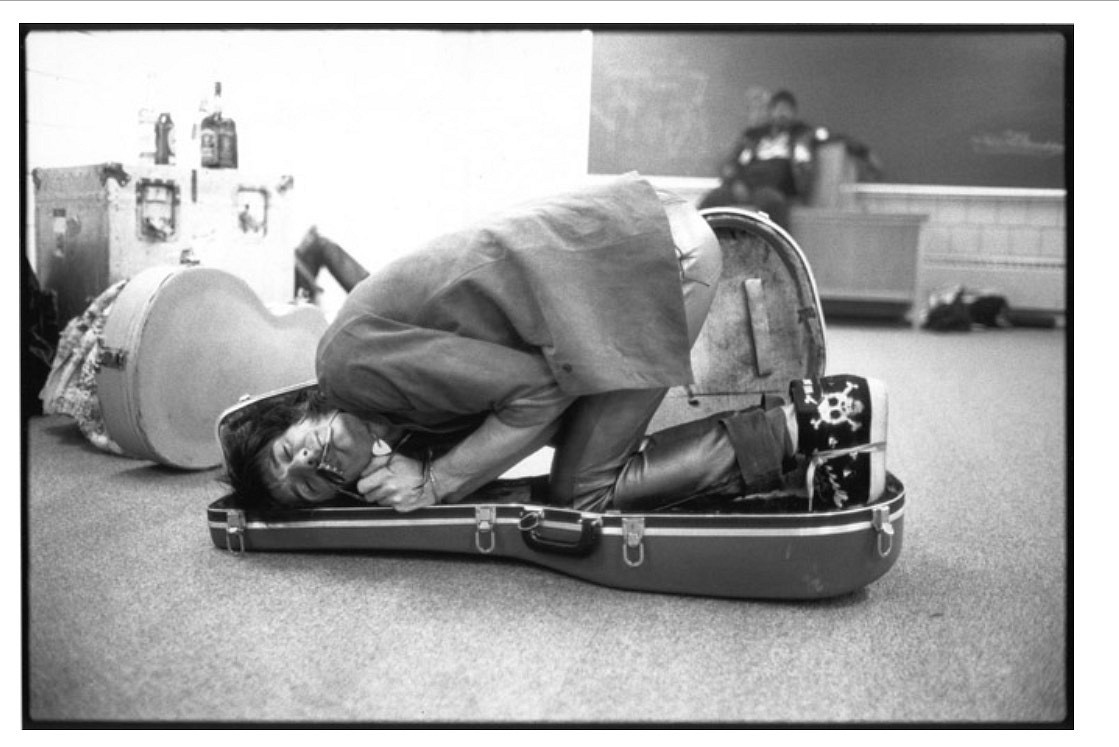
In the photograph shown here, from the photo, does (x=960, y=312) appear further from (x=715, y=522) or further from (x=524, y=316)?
(x=524, y=316)

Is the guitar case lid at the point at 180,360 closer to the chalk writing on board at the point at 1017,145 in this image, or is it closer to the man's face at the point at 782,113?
the man's face at the point at 782,113

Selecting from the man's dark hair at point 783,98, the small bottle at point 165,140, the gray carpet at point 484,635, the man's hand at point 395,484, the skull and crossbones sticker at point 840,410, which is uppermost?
the man's dark hair at point 783,98

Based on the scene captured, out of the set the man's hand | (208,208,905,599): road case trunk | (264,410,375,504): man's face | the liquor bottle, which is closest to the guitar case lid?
the liquor bottle

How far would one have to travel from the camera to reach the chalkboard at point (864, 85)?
4.44 ft

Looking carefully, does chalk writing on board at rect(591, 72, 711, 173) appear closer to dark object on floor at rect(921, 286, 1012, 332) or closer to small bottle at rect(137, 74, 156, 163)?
small bottle at rect(137, 74, 156, 163)

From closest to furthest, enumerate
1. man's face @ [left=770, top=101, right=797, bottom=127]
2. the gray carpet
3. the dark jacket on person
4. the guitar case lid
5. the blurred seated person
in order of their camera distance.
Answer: the gray carpet < the dark jacket on person < the guitar case lid < man's face @ [left=770, top=101, right=797, bottom=127] < the blurred seated person

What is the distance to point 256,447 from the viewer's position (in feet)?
5.43

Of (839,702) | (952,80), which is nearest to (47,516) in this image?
(839,702)

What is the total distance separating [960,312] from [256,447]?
15.9 feet

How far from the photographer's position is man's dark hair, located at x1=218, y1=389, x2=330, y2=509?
1.66 meters

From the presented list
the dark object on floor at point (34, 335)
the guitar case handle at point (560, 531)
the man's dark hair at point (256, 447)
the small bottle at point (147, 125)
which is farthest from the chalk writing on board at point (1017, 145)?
the dark object on floor at point (34, 335)

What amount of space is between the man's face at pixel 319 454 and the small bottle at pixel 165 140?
64 centimetres
